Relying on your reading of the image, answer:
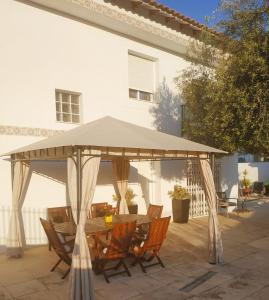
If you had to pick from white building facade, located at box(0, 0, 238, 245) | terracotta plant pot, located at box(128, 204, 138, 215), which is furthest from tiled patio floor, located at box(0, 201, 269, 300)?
terracotta plant pot, located at box(128, 204, 138, 215)

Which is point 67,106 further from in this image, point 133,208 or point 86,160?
point 86,160

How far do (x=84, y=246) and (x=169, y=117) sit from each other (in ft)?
24.9

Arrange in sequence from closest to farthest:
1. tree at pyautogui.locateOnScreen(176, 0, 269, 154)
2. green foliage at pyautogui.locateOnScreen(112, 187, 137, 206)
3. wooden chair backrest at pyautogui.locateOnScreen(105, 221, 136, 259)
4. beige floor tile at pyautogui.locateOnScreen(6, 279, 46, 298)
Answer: beige floor tile at pyautogui.locateOnScreen(6, 279, 46, 298) → wooden chair backrest at pyautogui.locateOnScreen(105, 221, 136, 259) → tree at pyautogui.locateOnScreen(176, 0, 269, 154) → green foliage at pyautogui.locateOnScreen(112, 187, 137, 206)

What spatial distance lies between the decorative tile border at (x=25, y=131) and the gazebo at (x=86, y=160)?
679mm

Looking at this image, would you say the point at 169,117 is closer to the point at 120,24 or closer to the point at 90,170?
the point at 120,24

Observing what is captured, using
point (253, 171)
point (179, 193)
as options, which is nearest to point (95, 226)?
point (179, 193)

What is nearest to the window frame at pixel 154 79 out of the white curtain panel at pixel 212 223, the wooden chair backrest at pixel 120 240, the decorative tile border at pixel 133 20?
the decorative tile border at pixel 133 20

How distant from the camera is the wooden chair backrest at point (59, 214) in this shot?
27.3ft

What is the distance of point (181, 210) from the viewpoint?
1116 cm

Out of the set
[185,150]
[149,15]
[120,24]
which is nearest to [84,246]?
[185,150]

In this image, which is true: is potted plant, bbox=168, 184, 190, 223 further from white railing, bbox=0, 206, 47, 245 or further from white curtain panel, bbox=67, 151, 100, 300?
white curtain panel, bbox=67, 151, 100, 300

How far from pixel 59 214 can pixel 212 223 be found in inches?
157

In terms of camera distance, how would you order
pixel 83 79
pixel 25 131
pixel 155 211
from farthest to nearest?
pixel 83 79, pixel 155 211, pixel 25 131

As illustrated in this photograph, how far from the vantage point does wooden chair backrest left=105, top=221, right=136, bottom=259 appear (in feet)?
19.3
